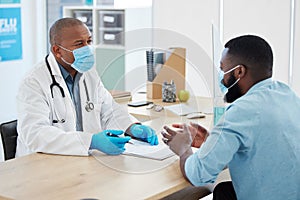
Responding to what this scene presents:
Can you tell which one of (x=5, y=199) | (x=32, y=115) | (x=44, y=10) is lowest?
(x=5, y=199)

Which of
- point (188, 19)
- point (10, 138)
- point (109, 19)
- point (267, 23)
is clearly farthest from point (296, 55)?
point (10, 138)

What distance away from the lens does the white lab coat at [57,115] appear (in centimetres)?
221

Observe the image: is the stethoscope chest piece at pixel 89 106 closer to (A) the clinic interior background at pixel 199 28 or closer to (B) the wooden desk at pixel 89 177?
(B) the wooden desk at pixel 89 177

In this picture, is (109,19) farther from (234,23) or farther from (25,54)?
(234,23)

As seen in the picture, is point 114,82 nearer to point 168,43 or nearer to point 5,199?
point 5,199

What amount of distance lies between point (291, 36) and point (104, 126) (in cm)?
197

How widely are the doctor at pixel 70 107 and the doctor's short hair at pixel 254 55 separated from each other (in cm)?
58

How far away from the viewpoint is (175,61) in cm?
329

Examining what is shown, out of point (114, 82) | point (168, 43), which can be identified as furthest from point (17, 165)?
point (168, 43)

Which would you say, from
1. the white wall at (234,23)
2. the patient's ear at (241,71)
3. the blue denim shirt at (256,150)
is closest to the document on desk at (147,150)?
the blue denim shirt at (256,150)

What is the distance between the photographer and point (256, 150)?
189 cm

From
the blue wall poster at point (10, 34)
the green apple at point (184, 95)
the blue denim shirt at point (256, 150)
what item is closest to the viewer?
the blue denim shirt at point (256, 150)

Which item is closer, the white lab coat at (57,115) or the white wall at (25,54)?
the white lab coat at (57,115)

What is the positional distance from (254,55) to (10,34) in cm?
335
